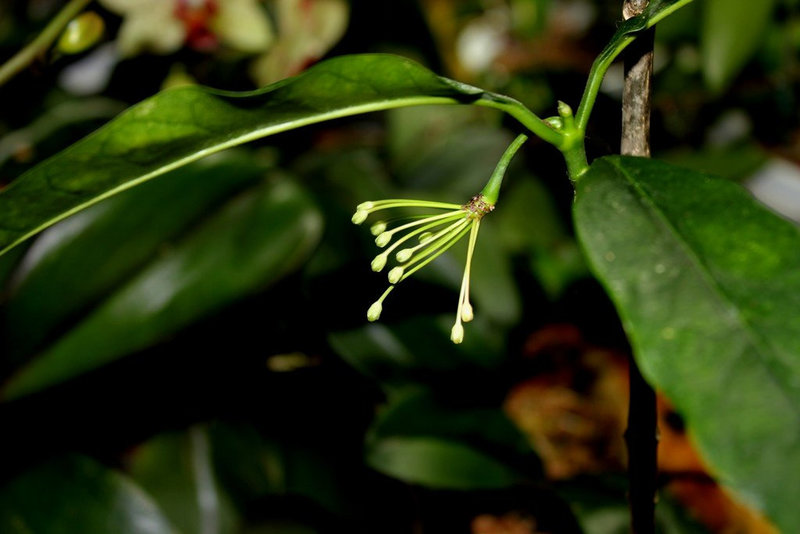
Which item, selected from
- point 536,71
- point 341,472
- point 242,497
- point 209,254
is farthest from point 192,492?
point 536,71

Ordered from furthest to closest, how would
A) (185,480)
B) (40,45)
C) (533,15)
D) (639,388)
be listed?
1. (533,15)
2. (185,480)
3. (40,45)
4. (639,388)

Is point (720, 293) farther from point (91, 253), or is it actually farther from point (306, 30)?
point (306, 30)

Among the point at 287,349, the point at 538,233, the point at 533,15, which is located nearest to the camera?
the point at 287,349

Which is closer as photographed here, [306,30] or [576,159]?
[576,159]

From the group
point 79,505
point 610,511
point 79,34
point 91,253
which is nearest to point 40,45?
point 79,34

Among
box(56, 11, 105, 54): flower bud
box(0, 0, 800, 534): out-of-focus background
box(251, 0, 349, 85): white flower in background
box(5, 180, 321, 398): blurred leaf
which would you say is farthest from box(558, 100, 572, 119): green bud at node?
box(251, 0, 349, 85): white flower in background

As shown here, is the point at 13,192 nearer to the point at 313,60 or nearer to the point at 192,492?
the point at 192,492
